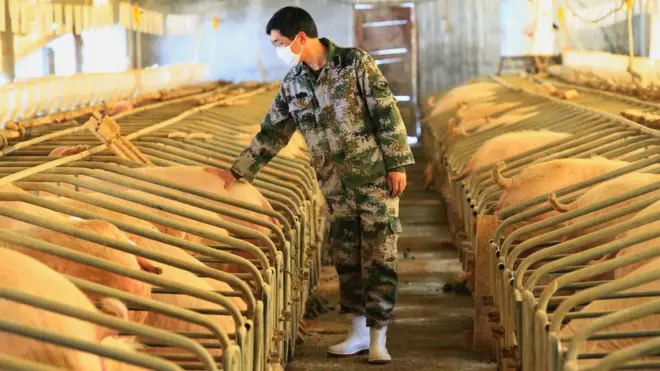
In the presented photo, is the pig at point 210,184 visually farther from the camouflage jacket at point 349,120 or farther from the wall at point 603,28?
the wall at point 603,28

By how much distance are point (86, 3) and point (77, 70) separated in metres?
0.73

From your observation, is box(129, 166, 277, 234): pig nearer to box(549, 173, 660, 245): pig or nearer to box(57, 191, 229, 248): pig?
box(57, 191, 229, 248): pig

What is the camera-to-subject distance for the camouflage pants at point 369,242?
4.39 meters

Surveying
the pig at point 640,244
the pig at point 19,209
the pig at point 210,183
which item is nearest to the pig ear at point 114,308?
the pig at point 19,209

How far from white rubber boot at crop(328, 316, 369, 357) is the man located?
0.16 meters

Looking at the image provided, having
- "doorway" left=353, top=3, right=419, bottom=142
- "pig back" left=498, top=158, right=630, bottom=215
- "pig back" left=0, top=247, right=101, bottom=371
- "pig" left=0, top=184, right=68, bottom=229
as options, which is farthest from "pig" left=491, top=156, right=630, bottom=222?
"doorway" left=353, top=3, right=419, bottom=142

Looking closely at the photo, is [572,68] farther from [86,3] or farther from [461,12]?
[86,3]

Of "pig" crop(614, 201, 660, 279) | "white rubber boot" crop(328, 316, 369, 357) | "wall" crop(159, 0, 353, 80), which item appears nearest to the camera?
"pig" crop(614, 201, 660, 279)

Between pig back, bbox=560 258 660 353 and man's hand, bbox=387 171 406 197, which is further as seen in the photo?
man's hand, bbox=387 171 406 197

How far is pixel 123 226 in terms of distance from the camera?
119 inches

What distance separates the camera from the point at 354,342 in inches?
185

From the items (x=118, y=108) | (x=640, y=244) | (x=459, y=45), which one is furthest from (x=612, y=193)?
(x=459, y=45)

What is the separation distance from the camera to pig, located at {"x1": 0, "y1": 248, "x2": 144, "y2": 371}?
2.03 meters

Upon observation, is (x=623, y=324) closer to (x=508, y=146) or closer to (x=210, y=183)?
(x=210, y=183)
